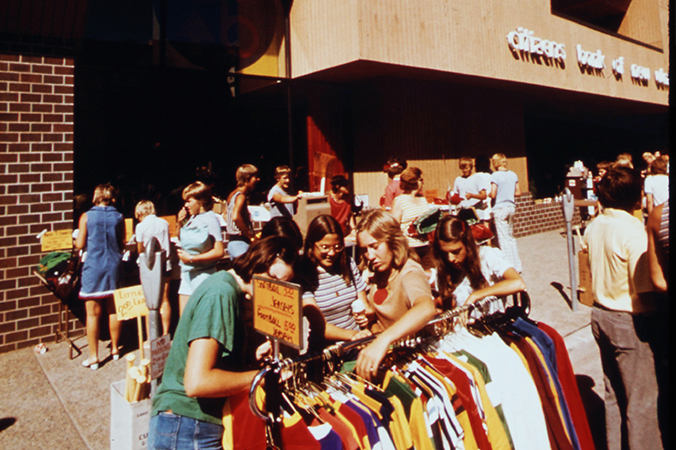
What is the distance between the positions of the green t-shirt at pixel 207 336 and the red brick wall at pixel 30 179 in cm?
445

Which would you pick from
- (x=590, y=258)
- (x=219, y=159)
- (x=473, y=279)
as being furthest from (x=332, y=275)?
(x=219, y=159)

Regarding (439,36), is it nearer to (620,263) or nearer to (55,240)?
(620,263)

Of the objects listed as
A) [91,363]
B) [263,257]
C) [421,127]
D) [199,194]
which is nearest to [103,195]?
[199,194]

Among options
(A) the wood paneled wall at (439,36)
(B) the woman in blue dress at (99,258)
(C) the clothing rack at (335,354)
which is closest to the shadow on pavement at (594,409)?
(C) the clothing rack at (335,354)

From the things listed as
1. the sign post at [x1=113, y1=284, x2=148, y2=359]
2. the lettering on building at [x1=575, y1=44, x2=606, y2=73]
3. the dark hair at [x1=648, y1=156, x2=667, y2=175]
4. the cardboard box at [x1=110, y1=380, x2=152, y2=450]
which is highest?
the lettering on building at [x1=575, y1=44, x2=606, y2=73]

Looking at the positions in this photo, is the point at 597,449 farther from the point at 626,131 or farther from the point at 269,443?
the point at 626,131

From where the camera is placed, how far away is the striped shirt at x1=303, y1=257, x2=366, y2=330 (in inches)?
127

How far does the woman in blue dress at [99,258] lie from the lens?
16.2 ft

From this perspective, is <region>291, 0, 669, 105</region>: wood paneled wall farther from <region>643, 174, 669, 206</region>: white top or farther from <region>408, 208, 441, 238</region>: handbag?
<region>643, 174, 669, 206</region>: white top

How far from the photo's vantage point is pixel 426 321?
234 centimetres

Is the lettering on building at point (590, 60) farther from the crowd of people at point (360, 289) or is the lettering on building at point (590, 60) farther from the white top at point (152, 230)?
the white top at point (152, 230)

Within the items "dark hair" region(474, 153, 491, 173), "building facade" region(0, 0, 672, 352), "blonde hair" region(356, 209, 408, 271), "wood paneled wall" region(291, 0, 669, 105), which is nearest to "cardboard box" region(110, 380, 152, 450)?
"blonde hair" region(356, 209, 408, 271)

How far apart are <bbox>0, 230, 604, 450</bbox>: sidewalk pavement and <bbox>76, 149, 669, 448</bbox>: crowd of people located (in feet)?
1.12

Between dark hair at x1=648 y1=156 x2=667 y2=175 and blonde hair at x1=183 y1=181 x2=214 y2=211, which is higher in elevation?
dark hair at x1=648 y1=156 x2=667 y2=175
